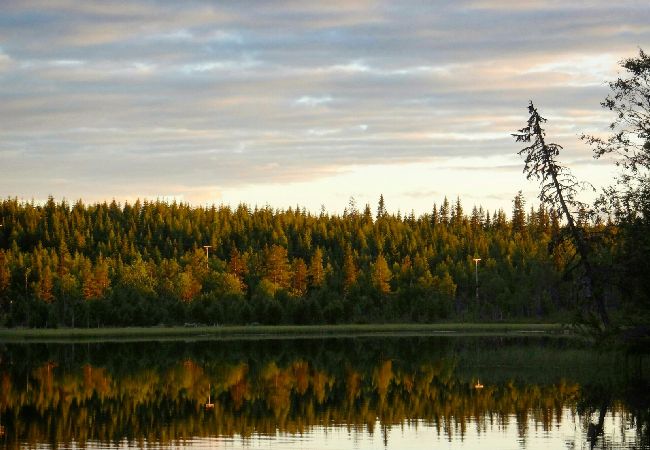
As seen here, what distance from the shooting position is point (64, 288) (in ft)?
528

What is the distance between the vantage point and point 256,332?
427 feet

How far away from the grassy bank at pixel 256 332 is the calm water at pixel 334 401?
42.0 m

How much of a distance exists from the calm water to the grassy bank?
42.0 meters

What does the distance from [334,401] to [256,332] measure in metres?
82.6

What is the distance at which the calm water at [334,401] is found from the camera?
36.6 meters

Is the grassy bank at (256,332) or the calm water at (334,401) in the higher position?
the grassy bank at (256,332)

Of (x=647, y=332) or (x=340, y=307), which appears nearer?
(x=647, y=332)

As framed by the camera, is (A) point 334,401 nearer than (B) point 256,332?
Yes

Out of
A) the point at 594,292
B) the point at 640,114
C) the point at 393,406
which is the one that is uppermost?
the point at 640,114

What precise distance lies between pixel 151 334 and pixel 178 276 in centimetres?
4145

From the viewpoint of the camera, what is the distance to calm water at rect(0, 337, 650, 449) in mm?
36562

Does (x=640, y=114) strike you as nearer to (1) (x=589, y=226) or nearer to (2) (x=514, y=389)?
(1) (x=589, y=226)

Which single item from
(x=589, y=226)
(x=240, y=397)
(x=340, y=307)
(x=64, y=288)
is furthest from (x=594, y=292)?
(x=64, y=288)

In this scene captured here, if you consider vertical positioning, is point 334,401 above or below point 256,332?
below
